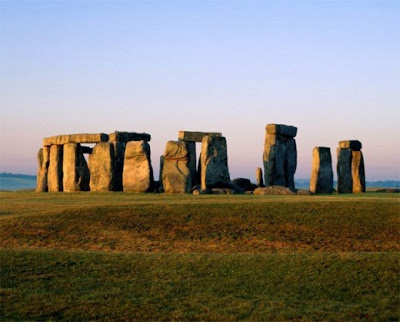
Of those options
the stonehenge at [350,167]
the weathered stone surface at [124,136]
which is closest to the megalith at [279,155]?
the stonehenge at [350,167]

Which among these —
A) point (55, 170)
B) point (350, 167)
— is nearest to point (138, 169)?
point (55, 170)

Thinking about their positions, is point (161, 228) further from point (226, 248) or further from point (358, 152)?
point (358, 152)

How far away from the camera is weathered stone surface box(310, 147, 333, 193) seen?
32562mm

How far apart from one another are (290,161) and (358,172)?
378 centimetres

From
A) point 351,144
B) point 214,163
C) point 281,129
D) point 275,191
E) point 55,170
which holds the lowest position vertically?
point 275,191

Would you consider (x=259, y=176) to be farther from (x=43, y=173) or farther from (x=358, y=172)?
(x=43, y=173)

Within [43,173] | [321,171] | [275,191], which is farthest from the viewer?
[43,173]

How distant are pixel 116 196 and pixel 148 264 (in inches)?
578

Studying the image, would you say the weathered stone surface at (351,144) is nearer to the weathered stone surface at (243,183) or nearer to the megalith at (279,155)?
the megalith at (279,155)

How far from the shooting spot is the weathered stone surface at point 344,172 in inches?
1330

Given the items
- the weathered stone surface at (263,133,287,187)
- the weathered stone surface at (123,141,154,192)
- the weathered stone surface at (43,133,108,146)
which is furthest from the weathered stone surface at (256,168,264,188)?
the weathered stone surface at (43,133,108,146)

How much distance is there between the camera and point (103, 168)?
3391cm

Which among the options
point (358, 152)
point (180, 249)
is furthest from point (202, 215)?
point (358, 152)

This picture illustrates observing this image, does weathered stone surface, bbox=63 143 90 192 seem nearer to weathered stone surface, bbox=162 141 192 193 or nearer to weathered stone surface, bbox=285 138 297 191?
weathered stone surface, bbox=162 141 192 193
